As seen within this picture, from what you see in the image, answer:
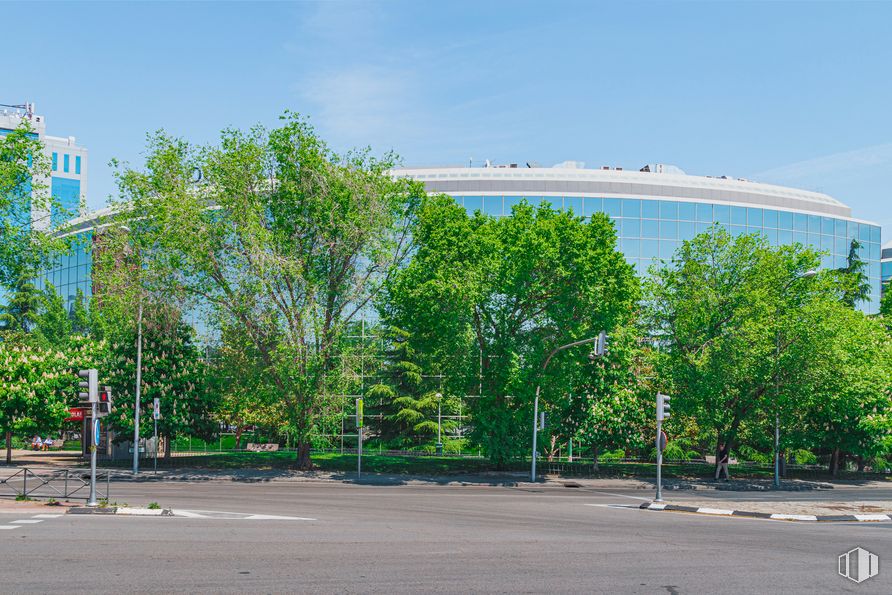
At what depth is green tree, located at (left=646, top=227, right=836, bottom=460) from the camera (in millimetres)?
39750

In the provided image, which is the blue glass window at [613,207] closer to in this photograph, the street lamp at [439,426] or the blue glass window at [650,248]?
the blue glass window at [650,248]

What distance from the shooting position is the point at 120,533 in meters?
17.0

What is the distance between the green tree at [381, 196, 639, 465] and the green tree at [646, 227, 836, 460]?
3236mm

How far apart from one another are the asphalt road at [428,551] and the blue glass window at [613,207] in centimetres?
4527

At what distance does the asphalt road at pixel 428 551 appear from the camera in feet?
40.3

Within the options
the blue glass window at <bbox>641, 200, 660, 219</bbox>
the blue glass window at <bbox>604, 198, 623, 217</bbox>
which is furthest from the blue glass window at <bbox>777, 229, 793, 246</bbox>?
the blue glass window at <bbox>604, 198, 623, 217</bbox>

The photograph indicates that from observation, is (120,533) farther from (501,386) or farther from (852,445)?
(852,445)

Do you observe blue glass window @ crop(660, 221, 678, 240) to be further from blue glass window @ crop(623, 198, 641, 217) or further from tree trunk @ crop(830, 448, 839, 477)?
tree trunk @ crop(830, 448, 839, 477)

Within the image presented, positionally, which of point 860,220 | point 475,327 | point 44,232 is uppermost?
point 860,220

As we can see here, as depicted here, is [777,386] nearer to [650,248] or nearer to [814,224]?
[650,248]

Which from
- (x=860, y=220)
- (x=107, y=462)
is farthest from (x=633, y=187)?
(x=107, y=462)

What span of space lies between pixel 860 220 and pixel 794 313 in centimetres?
4166

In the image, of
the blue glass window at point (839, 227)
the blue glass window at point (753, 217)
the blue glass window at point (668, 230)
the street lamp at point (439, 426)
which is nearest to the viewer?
the street lamp at point (439, 426)

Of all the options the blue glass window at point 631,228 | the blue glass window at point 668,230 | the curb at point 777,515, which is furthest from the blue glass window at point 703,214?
the curb at point 777,515
